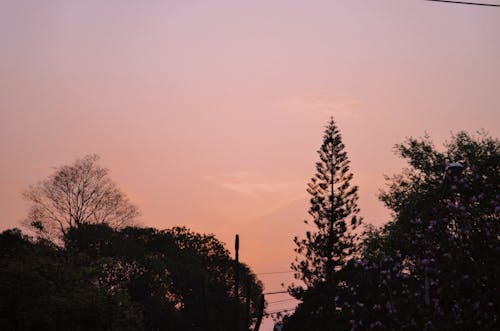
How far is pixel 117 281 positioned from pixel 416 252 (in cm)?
3768

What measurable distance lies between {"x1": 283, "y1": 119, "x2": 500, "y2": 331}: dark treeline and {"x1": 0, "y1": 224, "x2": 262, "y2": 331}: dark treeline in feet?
→ 29.7

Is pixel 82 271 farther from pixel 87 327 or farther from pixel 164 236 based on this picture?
pixel 164 236

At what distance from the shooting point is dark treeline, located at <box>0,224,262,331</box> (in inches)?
992

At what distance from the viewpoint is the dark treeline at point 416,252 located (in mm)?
15008

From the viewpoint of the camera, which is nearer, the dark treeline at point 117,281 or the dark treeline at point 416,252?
the dark treeline at point 416,252

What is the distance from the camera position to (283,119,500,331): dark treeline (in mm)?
15008

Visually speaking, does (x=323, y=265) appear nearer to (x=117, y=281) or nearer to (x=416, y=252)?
(x=117, y=281)

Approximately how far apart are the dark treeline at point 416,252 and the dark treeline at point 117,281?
29.7 ft

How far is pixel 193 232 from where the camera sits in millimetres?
61344

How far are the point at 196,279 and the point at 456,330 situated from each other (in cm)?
4316

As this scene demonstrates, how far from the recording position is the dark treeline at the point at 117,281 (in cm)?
2520

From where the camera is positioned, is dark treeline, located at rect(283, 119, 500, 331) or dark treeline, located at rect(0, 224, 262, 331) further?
dark treeline, located at rect(0, 224, 262, 331)

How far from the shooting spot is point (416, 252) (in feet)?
61.5

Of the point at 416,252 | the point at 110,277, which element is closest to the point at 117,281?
the point at 110,277
